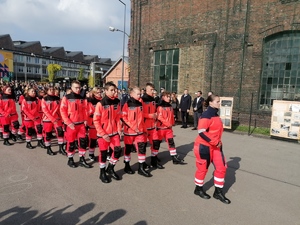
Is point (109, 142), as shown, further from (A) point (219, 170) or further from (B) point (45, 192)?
(A) point (219, 170)

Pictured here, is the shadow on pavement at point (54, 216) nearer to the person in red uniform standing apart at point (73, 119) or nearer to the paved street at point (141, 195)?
the paved street at point (141, 195)

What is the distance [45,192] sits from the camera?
4.51m

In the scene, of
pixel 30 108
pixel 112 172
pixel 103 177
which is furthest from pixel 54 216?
pixel 30 108

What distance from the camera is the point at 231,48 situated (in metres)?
12.9

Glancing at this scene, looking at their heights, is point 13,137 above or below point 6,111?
below

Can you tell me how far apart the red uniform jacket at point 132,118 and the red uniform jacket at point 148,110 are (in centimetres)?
44

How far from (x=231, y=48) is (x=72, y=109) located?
1002cm

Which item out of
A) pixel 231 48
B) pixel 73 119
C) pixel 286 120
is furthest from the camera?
pixel 231 48

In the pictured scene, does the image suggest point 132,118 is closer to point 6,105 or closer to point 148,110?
point 148,110

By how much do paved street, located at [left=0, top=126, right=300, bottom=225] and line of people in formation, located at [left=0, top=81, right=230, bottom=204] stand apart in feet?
1.13

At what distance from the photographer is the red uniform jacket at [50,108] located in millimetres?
6930

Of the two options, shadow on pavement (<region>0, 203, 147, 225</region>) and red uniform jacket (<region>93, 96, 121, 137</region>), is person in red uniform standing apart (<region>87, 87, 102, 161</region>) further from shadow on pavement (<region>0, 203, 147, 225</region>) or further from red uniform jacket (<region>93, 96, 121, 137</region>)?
shadow on pavement (<region>0, 203, 147, 225</region>)

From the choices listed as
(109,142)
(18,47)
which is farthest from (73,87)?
(18,47)

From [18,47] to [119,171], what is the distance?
278 ft
